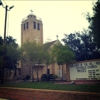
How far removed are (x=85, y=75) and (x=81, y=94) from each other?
10674 millimetres

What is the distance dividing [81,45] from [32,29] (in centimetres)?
1251

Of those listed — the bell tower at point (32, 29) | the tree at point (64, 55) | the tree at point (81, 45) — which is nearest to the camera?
the tree at point (64, 55)

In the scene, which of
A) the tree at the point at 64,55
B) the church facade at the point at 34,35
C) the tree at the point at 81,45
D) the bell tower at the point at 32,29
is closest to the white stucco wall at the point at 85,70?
the tree at the point at 64,55

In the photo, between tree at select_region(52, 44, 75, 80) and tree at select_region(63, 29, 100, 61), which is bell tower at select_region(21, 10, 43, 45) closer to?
tree at select_region(63, 29, 100, 61)

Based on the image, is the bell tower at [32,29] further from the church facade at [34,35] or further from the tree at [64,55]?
the tree at [64,55]

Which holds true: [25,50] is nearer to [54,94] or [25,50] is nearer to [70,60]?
[70,60]

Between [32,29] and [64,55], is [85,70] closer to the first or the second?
[64,55]

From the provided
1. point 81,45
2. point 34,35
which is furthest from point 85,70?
point 34,35

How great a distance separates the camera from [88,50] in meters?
24.8

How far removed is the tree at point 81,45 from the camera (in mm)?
23873

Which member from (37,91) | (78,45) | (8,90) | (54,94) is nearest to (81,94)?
(54,94)

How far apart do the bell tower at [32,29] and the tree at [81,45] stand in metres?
7.83

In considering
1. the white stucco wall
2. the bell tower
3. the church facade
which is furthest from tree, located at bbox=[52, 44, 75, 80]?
the bell tower

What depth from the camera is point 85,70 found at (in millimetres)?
17609
